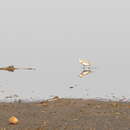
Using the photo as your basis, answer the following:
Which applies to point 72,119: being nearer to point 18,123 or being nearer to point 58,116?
point 58,116

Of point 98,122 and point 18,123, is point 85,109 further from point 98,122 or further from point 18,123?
point 18,123

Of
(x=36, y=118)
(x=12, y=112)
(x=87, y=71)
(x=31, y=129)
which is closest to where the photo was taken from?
(x=87, y=71)

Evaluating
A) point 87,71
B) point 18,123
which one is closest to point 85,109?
point 18,123

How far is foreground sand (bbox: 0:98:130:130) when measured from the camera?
27.5ft

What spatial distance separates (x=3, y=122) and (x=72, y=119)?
1.81m

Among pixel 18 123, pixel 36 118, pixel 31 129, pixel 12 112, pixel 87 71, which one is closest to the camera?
pixel 87 71

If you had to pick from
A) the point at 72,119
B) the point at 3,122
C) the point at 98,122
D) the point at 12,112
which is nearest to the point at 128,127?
the point at 98,122

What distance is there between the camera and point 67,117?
9.60 meters

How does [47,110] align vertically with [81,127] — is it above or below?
above

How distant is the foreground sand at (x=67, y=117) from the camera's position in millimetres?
8375

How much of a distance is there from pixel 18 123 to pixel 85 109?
294 cm

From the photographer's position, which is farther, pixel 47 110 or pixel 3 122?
pixel 47 110

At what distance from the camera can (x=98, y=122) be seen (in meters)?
8.88

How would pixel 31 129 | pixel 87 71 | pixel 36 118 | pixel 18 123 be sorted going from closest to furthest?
pixel 87 71 → pixel 31 129 → pixel 18 123 → pixel 36 118
